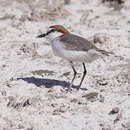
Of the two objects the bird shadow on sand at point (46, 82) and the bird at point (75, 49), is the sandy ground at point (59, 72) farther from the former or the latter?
the bird at point (75, 49)

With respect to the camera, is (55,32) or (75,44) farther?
(55,32)

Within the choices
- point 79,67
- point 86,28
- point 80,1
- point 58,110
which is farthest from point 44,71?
point 80,1

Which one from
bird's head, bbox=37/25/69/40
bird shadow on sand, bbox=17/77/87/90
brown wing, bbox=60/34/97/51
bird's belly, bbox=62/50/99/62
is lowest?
bird shadow on sand, bbox=17/77/87/90

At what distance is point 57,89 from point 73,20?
13.8 ft

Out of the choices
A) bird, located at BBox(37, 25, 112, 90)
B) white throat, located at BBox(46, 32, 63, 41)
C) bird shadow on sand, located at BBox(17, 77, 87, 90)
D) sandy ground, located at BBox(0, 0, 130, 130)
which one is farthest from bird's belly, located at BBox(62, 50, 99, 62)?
bird shadow on sand, located at BBox(17, 77, 87, 90)

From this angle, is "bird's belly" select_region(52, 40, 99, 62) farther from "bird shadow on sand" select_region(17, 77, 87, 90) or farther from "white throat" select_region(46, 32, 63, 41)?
"bird shadow on sand" select_region(17, 77, 87, 90)

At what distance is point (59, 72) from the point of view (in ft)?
25.6

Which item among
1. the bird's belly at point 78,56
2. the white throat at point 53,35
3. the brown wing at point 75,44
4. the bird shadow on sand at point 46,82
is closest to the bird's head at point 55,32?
the white throat at point 53,35

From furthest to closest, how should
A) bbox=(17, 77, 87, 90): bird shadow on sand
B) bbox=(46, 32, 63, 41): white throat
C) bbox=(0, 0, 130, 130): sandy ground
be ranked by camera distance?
bbox=(17, 77, 87, 90): bird shadow on sand → bbox=(46, 32, 63, 41): white throat → bbox=(0, 0, 130, 130): sandy ground

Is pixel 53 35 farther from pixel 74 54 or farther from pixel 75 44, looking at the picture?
pixel 74 54

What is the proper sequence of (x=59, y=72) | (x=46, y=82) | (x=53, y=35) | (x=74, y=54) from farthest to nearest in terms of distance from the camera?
(x=59, y=72) → (x=46, y=82) → (x=53, y=35) → (x=74, y=54)

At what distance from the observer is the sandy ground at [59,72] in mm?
5949

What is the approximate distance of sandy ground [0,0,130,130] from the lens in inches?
234

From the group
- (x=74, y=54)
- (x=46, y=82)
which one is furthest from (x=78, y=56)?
(x=46, y=82)
